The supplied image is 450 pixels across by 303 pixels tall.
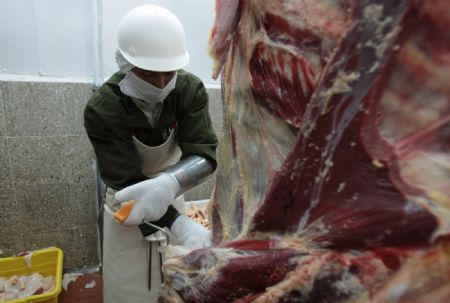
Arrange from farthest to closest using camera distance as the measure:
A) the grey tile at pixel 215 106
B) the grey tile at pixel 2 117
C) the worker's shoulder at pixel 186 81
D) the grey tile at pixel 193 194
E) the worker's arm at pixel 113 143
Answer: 1. the grey tile at pixel 193 194
2. the grey tile at pixel 215 106
3. the grey tile at pixel 2 117
4. the worker's shoulder at pixel 186 81
5. the worker's arm at pixel 113 143

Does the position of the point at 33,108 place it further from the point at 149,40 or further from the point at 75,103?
the point at 149,40

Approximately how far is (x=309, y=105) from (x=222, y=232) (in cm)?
36

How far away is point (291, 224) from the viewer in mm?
463

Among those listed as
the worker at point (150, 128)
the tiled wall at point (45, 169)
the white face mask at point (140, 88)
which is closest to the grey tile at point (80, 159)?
the tiled wall at point (45, 169)

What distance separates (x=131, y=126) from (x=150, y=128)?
0.10 metres

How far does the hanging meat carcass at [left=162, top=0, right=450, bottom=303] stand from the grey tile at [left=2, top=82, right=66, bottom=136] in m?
1.65

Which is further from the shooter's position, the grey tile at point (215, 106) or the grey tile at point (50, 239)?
the grey tile at point (215, 106)

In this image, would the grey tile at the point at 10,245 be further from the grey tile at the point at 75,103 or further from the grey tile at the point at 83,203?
the grey tile at the point at 75,103

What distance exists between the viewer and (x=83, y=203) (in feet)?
6.93

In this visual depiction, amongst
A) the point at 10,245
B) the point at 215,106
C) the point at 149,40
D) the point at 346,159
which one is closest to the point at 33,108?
the point at 10,245

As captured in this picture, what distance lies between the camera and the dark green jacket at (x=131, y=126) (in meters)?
1.37

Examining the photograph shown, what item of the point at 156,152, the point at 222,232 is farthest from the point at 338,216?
the point at 156,152

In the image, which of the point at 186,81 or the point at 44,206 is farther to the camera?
the point at 44,206

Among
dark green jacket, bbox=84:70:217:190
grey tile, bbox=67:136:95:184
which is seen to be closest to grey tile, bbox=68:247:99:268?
grey tile, bbox=67:136:95:184
